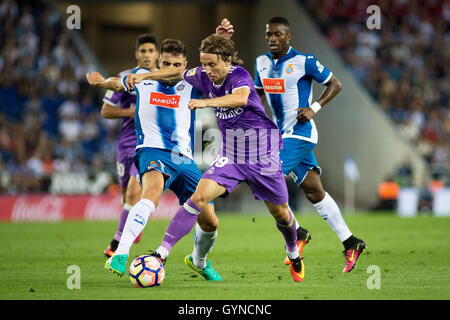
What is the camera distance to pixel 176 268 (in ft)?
29.9

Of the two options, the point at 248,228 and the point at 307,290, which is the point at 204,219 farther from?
the point at 248,228

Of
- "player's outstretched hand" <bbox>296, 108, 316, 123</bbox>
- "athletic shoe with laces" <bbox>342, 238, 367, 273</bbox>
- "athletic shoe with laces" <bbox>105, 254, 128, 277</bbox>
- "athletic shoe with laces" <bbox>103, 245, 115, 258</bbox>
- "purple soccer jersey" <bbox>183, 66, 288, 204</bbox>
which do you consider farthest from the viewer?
"athletic shoe with laces" <bbox>103, 245, 115, 258</bbox>

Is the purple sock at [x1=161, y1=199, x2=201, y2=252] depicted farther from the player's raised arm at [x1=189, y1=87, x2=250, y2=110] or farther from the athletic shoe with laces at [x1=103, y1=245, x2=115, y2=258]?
the athletic shoe with laces at [x1=103, y1=245, x2=115, y2=258]

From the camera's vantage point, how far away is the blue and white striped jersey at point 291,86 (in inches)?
349

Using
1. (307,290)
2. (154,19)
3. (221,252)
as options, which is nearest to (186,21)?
(154,19)

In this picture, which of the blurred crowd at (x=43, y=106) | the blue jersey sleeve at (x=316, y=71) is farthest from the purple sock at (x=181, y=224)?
the blurred crowd at (x=43, y=106)

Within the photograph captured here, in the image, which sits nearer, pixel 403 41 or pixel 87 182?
pixel 87 182

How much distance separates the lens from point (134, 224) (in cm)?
751

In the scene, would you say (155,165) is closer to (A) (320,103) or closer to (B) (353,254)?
(A) (320,103)

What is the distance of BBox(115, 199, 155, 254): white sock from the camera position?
24.2 ft

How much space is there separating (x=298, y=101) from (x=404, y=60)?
63.8 ft

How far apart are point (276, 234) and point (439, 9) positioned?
18.2 metres

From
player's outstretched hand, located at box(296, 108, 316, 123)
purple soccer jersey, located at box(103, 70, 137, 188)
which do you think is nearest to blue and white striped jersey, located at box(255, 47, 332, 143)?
player's outstretched hand, located at box(296, 108, 316, 123)

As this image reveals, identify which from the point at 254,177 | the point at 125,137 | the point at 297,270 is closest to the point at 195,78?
the point at 254,177
